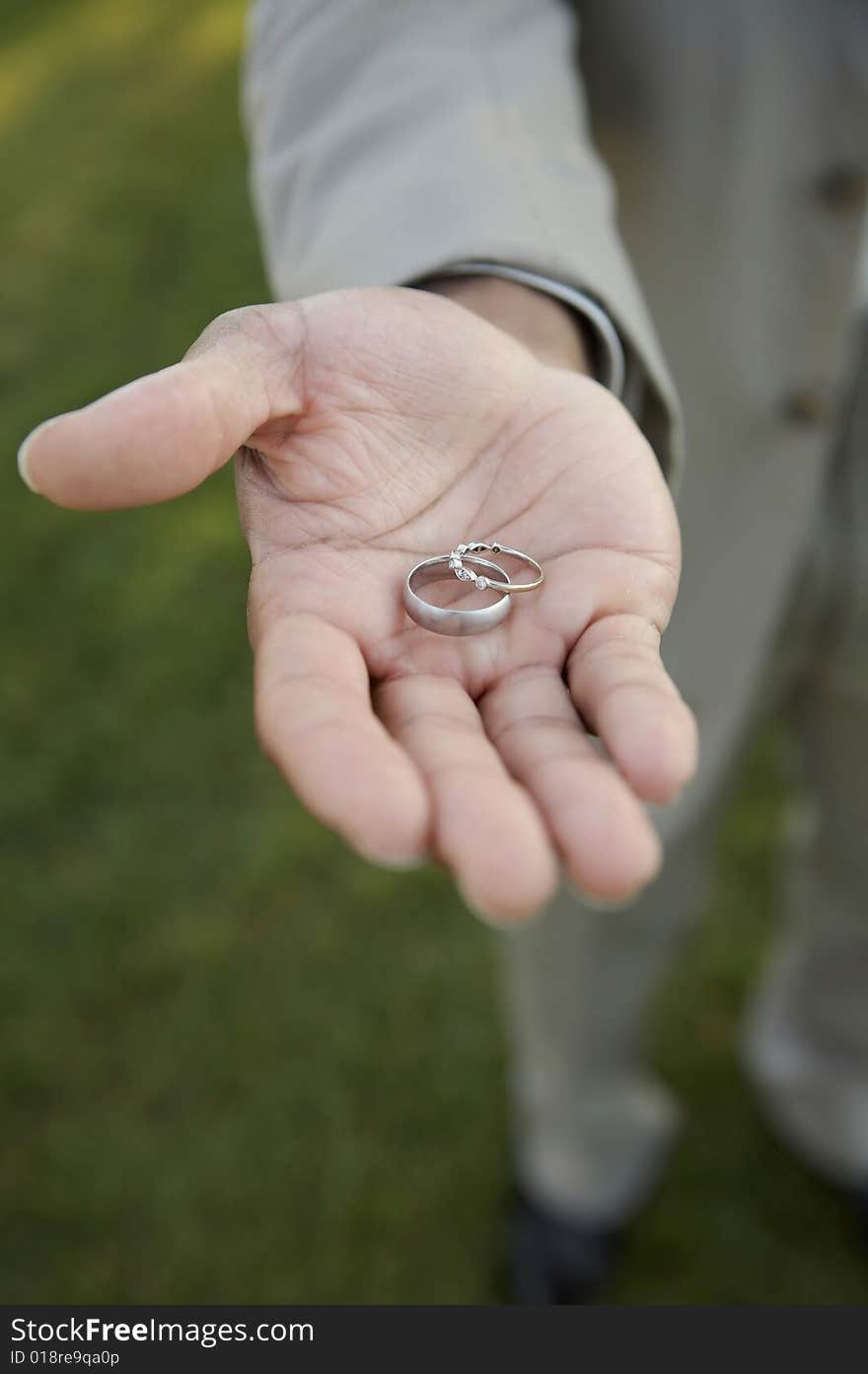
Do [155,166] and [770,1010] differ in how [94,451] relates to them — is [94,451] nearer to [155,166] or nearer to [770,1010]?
[770,1010]

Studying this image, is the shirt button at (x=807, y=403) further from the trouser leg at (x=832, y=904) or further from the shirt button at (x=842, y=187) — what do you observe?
the shirt button at (x=842, y=187)

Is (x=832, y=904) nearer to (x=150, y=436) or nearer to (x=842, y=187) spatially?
(x=842, y=187)

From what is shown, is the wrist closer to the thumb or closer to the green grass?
the thumb

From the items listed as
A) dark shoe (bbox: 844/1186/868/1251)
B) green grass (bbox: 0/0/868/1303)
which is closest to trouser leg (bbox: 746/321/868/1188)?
dark shoe (bbox: 844/1186/868/1251)

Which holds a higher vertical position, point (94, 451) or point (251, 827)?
point (94, 451)

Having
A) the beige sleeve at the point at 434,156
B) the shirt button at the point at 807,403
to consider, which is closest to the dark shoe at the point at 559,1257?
the shirt button at the point at 807,403

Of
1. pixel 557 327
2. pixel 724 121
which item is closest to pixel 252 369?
pixel 557 327
